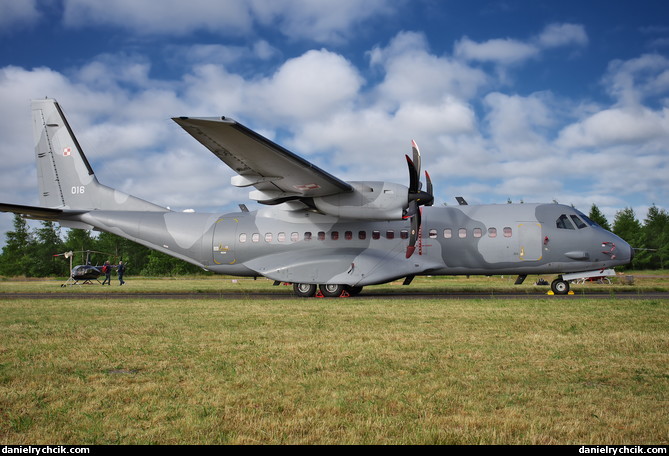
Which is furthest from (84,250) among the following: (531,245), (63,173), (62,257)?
(531,245)

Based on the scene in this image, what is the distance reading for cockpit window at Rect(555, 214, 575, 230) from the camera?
17938mm

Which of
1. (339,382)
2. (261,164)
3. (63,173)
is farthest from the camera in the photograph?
(63,173)

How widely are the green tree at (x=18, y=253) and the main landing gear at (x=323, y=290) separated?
8016 centimetres

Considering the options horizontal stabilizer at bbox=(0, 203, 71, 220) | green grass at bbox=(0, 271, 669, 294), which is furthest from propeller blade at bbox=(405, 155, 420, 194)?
horizontal stabilizer at bbox=(0, 203, 71, 220)

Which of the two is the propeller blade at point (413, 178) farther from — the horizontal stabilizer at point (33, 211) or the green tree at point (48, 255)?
the green tree at point (48, 255)

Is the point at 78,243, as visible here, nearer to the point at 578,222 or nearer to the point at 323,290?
the point at 323,290

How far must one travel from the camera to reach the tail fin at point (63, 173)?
21.4 metres

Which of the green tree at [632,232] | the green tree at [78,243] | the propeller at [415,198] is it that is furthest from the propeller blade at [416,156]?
the green tree at [78,243]

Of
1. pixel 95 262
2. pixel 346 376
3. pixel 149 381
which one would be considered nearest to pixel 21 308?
pixel 149 381

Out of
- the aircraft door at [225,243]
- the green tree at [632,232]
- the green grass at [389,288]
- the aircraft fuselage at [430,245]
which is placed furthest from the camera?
the green tree at [632,232]

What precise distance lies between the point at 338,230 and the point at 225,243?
4.89 m

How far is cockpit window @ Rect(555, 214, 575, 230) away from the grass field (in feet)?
27.0

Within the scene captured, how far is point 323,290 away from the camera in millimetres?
18609

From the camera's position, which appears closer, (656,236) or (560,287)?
(560,287)
